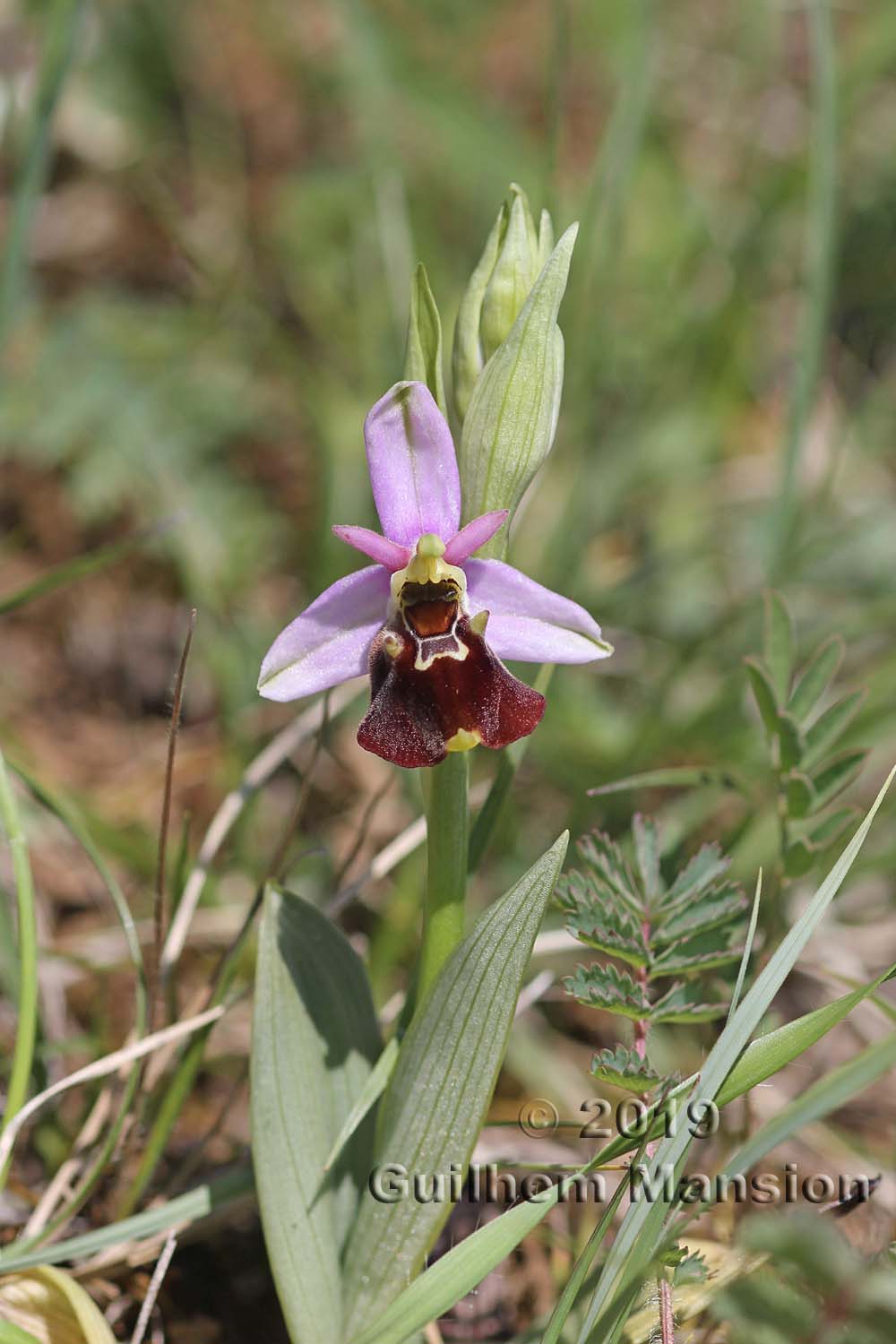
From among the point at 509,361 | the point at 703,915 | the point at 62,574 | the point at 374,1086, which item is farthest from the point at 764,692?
the point at 62,574

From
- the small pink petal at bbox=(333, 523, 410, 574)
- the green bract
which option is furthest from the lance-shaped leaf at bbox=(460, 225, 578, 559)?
the small pink petal at bbox=(333, 523, 410, 574)

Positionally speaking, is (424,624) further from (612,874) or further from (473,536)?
(612,874)

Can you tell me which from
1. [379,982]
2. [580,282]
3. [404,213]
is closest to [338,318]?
[404,213]

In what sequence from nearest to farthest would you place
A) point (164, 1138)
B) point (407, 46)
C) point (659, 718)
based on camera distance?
1. point (164, 1138)
2. point (659, 718)
3. point (407, 46)

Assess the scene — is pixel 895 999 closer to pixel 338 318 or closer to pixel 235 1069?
pixel 235 1069

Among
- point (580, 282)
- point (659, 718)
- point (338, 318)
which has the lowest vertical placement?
point (659, 718)

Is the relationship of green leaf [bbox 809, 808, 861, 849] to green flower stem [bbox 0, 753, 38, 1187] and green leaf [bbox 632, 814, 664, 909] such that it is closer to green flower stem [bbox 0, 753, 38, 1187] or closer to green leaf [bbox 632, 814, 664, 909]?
green leaf [bbox 632, 814, 664, 909]

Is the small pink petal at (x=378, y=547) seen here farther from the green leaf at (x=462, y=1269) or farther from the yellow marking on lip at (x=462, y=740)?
the green leaf at (x=462, y=1269)
